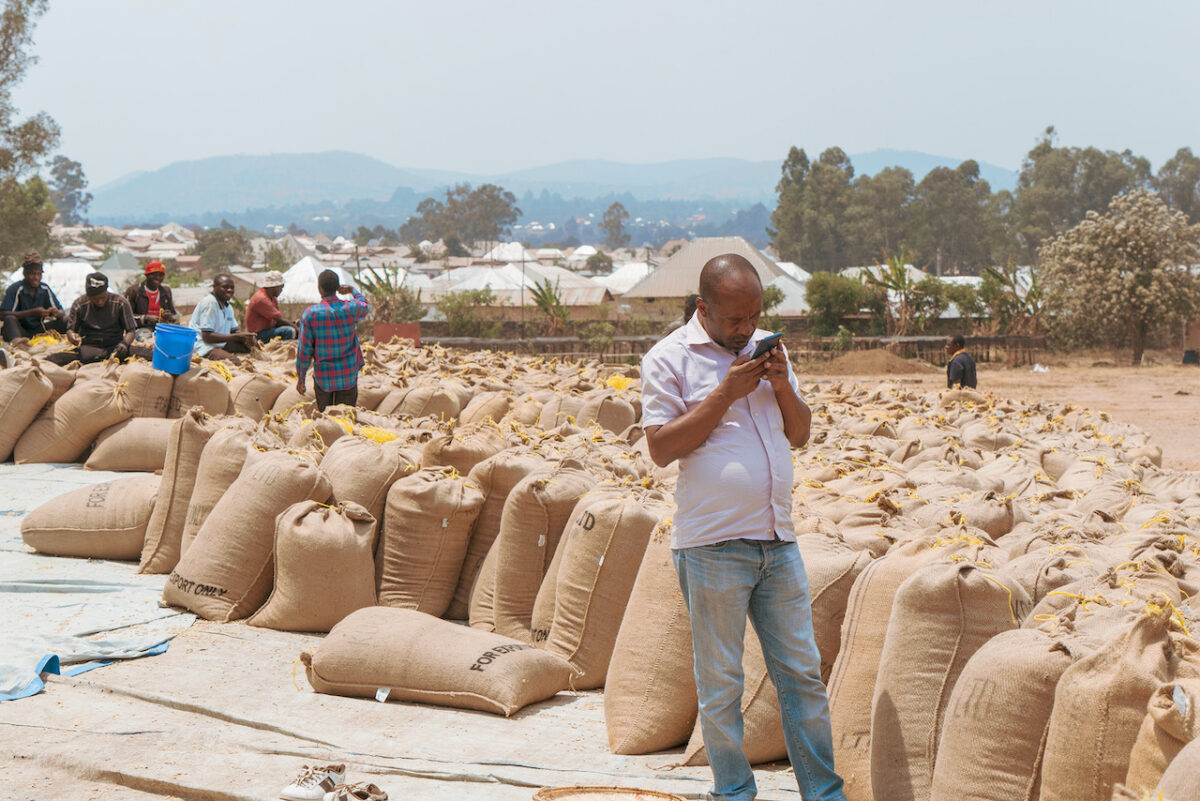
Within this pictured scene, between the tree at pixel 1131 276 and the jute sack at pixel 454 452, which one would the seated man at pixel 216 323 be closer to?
the jute sack at pixel 454 452

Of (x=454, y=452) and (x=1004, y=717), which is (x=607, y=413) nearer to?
(x=454, y=452)

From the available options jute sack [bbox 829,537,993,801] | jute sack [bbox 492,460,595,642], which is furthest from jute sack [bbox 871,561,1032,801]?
jute sack [bbox 492,460,595,642]

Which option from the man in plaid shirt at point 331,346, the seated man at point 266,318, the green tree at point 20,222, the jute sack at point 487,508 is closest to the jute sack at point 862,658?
the jute sack at point 487,508

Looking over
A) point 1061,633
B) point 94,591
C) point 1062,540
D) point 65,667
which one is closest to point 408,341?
point 94,591

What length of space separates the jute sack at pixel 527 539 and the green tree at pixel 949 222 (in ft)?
236

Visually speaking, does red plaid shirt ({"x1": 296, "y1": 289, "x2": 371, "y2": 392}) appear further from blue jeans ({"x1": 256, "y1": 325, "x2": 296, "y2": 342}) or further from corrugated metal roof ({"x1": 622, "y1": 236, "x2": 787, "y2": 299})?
corrugated metal roof ({"x1": 622, "y1": 236, "x2": 787, "y2": 299})

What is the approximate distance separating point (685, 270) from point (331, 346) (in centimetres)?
3038

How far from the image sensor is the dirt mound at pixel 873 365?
2202 cm

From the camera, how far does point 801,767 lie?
98.7 inches

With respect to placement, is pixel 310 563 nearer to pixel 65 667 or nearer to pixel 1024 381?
pixel 65 667

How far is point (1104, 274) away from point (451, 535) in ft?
78.7

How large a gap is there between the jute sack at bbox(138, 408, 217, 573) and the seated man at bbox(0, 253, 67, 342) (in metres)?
5.29

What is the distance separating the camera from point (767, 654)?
8.37ft

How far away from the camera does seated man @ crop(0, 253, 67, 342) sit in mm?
9492
